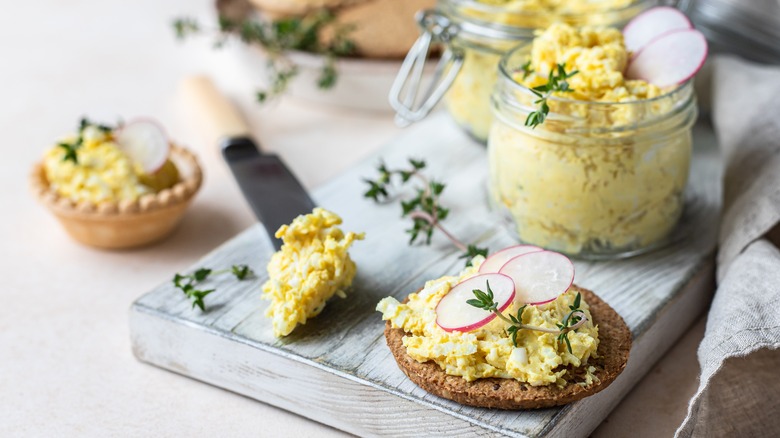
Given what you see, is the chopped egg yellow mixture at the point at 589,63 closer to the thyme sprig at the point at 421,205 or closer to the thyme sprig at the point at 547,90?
the thyme sprig at the point at 547,90

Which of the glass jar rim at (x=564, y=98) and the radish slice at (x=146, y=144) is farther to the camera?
the radish slice at (x=146, y=144)

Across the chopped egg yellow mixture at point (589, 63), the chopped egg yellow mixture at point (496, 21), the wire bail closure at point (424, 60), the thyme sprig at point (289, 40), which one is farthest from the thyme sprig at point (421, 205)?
the thyme sprig at point (289, 40)

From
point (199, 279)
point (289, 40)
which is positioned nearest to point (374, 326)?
point (199, 279)

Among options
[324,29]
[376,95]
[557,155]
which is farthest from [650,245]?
[324,29]

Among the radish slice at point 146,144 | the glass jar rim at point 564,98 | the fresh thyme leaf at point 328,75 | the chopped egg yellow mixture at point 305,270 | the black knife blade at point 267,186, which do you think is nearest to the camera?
the chopped egg yellow mixture at point 305,270

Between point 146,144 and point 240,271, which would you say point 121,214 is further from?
point 240,271

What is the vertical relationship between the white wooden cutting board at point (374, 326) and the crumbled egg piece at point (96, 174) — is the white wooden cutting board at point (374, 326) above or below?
below

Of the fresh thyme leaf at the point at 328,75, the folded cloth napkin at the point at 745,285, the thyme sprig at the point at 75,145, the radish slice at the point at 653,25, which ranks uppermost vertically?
the thyme sprig at the point at 75,145

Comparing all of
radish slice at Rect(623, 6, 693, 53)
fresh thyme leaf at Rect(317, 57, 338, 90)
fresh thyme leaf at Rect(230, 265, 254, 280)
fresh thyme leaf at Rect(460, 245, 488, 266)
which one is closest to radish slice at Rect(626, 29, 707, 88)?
radish slice at Rect(623, 6, 693, 53)

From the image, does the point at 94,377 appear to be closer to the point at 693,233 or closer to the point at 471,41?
the point at 471,41
